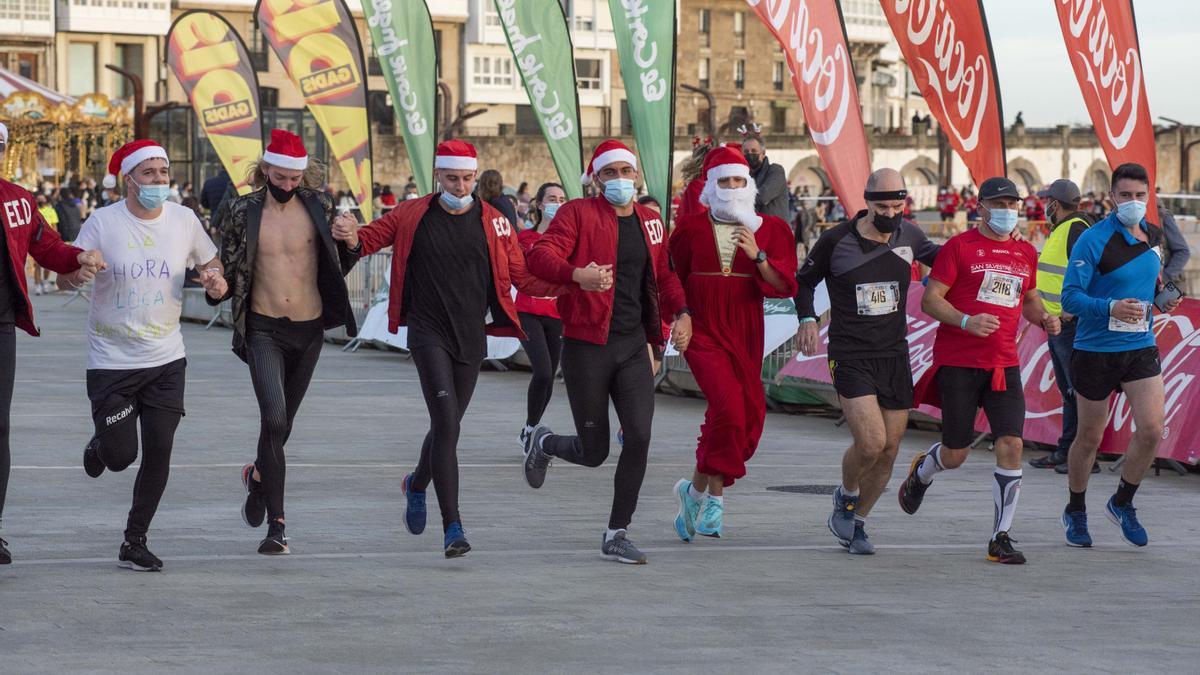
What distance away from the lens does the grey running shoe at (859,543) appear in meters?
8.62

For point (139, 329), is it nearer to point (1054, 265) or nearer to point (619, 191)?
point (619, 191)

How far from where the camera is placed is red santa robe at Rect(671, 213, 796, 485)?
8.87m


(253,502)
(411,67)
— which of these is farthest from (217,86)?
(253,502)

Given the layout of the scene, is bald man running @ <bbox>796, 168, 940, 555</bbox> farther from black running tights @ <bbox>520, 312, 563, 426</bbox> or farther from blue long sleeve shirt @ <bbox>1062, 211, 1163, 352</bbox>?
black running tights @ <bbox>520, 312, 563, 426</bbox>

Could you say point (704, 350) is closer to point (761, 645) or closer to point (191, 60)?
point (761, 645)

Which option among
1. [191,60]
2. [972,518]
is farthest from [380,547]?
[191,60]

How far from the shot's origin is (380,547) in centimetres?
863

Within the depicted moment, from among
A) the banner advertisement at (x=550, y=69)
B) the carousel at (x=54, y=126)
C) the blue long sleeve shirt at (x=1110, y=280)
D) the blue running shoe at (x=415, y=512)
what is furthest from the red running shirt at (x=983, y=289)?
the carousel at (x=54, y=126)

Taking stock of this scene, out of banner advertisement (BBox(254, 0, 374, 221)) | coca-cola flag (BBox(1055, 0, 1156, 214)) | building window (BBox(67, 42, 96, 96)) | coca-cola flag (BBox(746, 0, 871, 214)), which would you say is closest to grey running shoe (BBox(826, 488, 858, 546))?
coca-cola flag (BBox(1055, 0, 1156, 214))

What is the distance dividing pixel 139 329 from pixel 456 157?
1.50 metres

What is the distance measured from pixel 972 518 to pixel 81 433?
624cm

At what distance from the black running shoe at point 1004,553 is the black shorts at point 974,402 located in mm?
474

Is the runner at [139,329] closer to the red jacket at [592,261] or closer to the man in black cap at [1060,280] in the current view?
the red jacket at [592,261]

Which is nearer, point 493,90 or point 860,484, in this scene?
point 860,484
